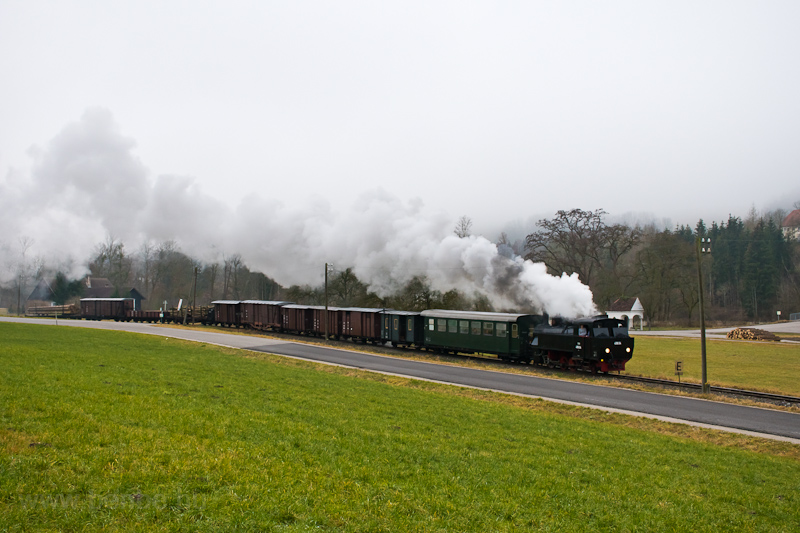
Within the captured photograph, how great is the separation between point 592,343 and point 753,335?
129 feet

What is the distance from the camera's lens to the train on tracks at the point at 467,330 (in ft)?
82.1

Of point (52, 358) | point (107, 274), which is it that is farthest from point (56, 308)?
point (52, 358)

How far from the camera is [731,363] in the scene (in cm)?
3359

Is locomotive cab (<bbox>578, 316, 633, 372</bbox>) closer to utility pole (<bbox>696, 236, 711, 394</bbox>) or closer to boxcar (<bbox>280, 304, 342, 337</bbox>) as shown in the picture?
utility pole (<bbox>696, 236, 711, 394</bbox>)

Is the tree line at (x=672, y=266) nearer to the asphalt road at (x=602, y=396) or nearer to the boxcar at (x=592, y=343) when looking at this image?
the boxcar at (x=592, y=343)

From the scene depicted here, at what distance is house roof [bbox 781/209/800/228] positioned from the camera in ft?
354

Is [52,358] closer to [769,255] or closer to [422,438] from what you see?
[422,438]

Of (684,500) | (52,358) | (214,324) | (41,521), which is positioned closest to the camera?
(41,521)

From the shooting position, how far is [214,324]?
55.4 metres

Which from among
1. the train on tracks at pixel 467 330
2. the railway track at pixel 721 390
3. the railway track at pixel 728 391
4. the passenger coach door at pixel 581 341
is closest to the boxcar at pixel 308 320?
the train on tracks at pixel 467 330

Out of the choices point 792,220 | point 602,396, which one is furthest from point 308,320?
point 792,220

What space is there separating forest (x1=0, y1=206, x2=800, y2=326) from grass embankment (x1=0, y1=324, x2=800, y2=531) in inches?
1080

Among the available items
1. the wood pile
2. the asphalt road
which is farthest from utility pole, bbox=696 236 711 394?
the wood pile

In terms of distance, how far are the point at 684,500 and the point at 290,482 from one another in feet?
21.1
